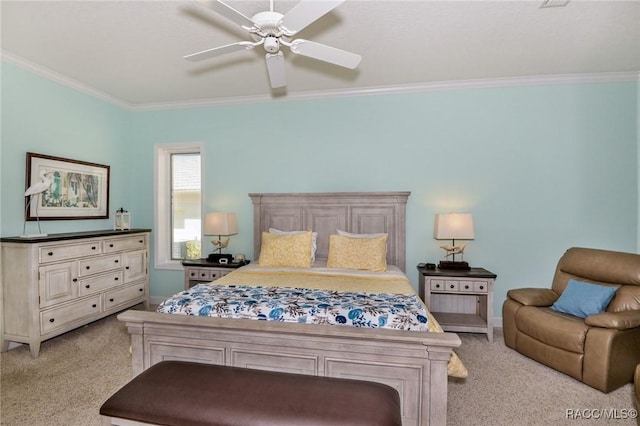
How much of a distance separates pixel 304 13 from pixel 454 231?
2658 millimetres

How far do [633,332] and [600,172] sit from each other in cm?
196

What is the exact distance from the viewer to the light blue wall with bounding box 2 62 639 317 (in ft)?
11.7

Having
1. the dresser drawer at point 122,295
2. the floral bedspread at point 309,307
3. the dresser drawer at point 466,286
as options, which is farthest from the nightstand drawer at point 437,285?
the dresser drawer at point 122,295

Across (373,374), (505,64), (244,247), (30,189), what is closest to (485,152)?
(505,64)

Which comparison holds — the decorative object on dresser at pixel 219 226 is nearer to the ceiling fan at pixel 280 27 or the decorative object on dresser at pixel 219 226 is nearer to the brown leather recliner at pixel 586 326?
the ceiling fan at pixel 280 27

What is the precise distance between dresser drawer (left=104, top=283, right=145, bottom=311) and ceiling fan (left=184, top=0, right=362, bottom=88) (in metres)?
2.99

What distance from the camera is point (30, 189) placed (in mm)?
3160

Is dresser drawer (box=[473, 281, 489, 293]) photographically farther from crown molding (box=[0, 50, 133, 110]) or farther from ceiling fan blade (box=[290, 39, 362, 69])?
crown molding (box=[0, 50, 133, 110])

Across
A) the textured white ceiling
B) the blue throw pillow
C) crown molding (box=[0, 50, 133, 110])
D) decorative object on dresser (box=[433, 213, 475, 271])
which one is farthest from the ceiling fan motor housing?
the blue throw pillow

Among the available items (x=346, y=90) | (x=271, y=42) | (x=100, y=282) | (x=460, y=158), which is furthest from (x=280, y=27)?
(x=100, y=282)

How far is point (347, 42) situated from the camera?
114 inches

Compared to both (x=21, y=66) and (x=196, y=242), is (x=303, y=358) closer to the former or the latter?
(x=196, y=242)

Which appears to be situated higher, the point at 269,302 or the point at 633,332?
the point at 269,302

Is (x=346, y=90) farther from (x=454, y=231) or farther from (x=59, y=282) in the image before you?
(x=59, y=282)
